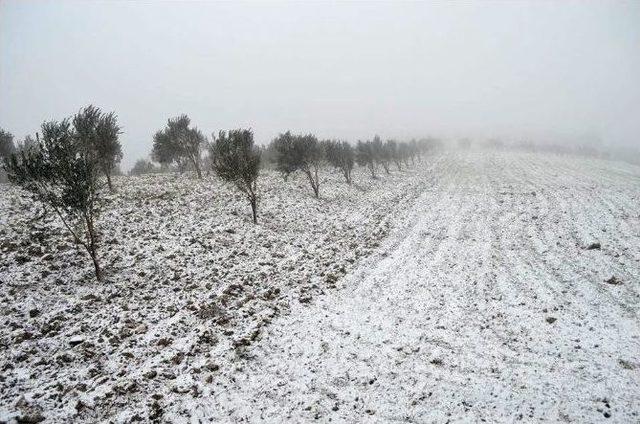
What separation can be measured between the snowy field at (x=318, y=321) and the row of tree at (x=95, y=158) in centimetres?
282

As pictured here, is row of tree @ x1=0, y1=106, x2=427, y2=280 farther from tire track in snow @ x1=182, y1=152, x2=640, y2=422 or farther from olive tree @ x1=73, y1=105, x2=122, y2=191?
tire track in snow @ x1=182, y1=152, x2=640, y2=422

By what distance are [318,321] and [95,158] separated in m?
25.5

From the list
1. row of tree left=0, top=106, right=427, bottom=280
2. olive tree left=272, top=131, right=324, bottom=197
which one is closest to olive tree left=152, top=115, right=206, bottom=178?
row of tree left=0, top=106, right=427, bottom=280

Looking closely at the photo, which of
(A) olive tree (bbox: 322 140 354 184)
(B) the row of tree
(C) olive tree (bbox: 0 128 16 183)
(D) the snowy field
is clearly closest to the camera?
(D) the snowy field

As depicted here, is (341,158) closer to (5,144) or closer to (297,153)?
(297,153)

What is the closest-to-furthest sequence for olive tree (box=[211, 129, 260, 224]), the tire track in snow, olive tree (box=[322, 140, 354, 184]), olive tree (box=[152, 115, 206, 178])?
1. the tire track in snow
2. olive tree (box=[211, 129, 260, 224])
3. olive tree (box=[152, 115, 206, 178])
4. olive tree (box=[322, 140, 354, 184])

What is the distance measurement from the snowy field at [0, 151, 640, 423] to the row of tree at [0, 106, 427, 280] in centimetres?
282

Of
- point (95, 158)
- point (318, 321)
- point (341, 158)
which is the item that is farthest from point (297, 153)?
point (318, 321)

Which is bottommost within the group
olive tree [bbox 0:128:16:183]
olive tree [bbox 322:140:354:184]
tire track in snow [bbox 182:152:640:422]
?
tire track in snow [bbox 182:152:640:422]

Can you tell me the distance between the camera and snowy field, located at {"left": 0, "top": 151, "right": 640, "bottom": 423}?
937 cm

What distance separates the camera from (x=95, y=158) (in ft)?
92.4

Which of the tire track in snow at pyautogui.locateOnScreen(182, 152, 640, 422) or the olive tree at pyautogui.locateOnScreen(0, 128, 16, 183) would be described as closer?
the tire track in snow at pyautogui.locateOnScreen(182, 152, 640, 422)

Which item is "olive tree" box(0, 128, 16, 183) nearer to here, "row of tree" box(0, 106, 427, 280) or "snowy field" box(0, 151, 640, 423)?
"row of tree" box(0, 106, 427, 280)

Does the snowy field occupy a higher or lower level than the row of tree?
lower
